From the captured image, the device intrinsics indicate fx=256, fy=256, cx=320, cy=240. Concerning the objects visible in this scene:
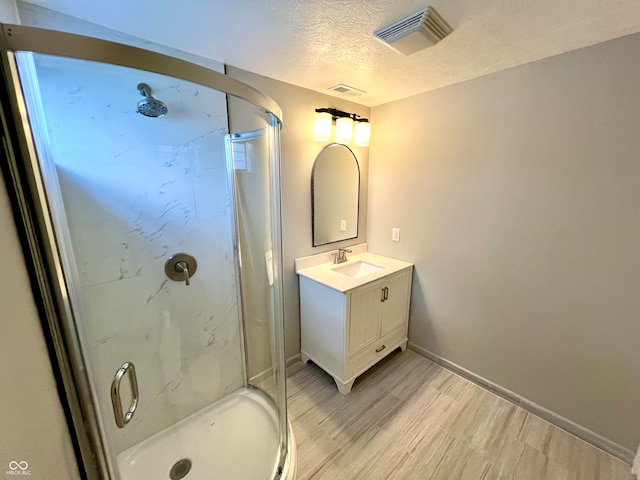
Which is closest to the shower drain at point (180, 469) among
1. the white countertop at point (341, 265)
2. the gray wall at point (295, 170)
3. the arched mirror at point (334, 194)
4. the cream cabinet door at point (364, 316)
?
the gray wall at point (295, 170)

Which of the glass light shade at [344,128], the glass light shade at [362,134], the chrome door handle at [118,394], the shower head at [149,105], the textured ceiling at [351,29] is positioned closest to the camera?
the chrome door handle at [118,394]

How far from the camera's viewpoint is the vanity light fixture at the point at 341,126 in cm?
199

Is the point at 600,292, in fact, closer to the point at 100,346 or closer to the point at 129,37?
the point at 100,346

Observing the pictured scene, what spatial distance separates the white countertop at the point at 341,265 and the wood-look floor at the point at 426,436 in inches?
32.1

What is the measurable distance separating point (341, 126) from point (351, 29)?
93 cm

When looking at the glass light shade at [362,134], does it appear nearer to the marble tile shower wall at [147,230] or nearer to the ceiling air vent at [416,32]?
the ceiling air vent at [416,32]

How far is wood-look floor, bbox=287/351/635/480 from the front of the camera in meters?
1.37

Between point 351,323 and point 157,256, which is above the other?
point 157,256

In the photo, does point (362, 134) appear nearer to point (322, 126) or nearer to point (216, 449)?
point (322, 126)

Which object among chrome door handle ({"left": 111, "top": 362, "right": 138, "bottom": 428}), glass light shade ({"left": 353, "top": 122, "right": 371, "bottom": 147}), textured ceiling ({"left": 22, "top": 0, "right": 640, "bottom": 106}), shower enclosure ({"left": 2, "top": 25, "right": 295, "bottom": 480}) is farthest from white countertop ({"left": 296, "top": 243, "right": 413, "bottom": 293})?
textured ceiling ({"left": 22, "top": 0, "right": 640, "bottom": 106})

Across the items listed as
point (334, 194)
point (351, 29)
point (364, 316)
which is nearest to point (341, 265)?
point (364, 316)

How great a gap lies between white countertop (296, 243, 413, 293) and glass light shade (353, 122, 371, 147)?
3.12 ft

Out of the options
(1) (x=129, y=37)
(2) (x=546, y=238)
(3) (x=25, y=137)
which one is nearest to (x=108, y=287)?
(3) (x=25, y=137)

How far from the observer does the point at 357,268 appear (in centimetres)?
235
